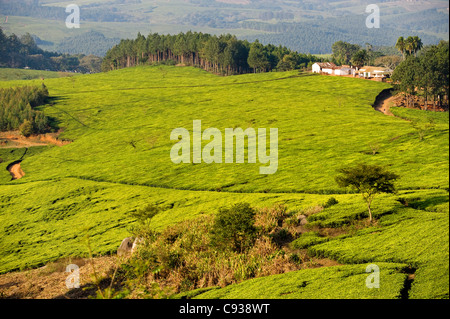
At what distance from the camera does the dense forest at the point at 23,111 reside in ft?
522

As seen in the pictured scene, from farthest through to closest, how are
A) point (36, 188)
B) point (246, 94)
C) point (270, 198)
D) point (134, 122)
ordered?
point (246, 94) → point (134, 122) → point (36, 188) → point (270, 198)

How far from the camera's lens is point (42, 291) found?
1748 inches

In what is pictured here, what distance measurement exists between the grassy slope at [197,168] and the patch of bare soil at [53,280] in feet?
15.2

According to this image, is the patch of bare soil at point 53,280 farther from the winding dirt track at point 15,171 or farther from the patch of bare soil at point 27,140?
the patch of bare soil at point 27,140

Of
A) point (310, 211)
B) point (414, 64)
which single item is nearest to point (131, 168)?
point (310, 211)

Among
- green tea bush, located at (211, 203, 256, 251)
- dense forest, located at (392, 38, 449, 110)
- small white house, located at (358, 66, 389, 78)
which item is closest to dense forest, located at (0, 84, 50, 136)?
dense forest, located at (392, 38, 449, 110)

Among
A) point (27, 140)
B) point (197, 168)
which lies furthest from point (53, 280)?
point (27, 140)

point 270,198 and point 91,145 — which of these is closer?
point 270,198

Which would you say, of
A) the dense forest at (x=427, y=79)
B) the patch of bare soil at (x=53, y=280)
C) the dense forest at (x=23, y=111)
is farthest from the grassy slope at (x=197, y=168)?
the dense forest at (x=427, y=79)

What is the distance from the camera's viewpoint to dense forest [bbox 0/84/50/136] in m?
159

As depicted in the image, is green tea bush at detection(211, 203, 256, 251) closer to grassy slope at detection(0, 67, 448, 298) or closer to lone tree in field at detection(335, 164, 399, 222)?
grassy slope at detection(0, 67, 448, 298)
